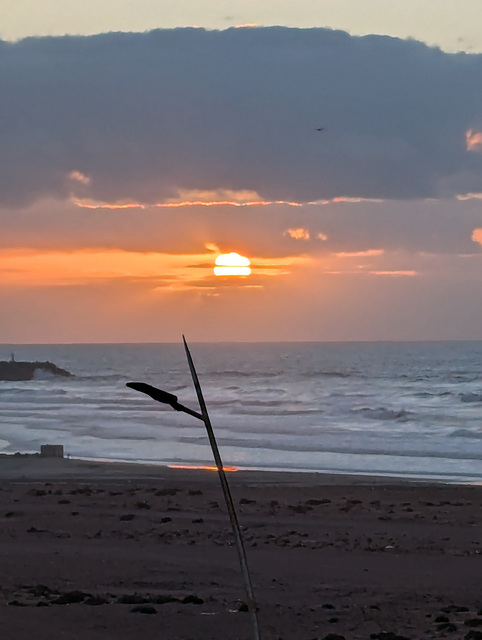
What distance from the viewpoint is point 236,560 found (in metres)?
11.7

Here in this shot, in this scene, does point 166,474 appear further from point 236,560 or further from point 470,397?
point 470,397

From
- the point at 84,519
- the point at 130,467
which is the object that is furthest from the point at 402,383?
the point at 84,519

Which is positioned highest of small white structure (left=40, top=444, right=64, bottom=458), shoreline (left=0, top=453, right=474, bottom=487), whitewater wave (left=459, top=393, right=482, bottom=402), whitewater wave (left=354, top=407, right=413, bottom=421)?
whitewater wave (left=459, top=393, right=482, bottom=402)

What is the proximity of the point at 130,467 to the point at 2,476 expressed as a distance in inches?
131

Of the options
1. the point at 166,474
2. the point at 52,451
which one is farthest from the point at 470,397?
the point at 166,474

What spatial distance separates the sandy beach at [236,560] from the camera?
27.0 ft

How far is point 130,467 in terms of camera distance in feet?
78.6

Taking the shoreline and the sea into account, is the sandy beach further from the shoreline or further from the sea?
the sea

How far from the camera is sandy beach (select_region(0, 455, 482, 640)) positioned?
824cm

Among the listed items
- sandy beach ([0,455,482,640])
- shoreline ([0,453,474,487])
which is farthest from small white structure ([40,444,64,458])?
sandy beach ([0,455,482,640])

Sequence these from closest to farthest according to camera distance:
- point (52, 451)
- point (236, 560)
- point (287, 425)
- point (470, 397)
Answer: point (236, 560)
point (52, 451)
point (287, 425)
point (470, 397)

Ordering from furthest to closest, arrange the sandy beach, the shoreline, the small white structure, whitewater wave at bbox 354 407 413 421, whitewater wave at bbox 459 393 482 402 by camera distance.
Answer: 1. whitewater wave at bbox 459 393 482 402
2. whitewater wave at bbox 354 407 413 421
3. the small white structure
4. the shoreline
5. the sandy beach

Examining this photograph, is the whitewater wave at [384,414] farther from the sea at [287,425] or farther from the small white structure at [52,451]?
the small white structure at [52,451]

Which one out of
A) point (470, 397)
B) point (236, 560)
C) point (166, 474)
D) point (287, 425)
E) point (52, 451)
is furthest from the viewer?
point (470, 397)
